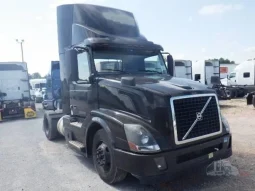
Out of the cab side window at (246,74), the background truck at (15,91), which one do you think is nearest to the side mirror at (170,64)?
the background truck at (15,91)

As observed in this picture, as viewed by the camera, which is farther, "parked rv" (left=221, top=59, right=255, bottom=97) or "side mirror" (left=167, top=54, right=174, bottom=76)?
"parked rv" (left=221, top=59, right=255, bottom=97)

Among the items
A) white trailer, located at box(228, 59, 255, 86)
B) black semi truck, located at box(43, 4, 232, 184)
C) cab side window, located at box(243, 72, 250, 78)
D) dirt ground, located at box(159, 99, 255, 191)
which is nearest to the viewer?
black semi truck, located at box(43, 4, 232, 184)

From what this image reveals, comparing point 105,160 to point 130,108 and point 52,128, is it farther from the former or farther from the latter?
point 52,128

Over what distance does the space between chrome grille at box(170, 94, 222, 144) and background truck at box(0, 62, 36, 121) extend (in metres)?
12.0

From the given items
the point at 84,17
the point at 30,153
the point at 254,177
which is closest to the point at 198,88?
the point at 254,177

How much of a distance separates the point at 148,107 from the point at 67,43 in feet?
10.9

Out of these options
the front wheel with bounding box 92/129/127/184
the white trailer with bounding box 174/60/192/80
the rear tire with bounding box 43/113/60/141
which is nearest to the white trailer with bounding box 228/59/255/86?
the white trailer with bounding box 174/60/192/80

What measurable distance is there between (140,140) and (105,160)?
105 cm

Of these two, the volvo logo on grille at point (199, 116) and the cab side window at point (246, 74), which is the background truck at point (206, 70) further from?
the volvo logo on grille at point (199, 116)

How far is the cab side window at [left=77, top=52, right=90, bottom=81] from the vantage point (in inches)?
194

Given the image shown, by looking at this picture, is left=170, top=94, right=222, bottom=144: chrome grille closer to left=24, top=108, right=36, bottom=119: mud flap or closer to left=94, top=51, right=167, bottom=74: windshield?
left=94, top=51, right=167, bottom=74: windshield

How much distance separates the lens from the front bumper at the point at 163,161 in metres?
3.60

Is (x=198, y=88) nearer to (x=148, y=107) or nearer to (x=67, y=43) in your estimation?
(x=148, y=107)

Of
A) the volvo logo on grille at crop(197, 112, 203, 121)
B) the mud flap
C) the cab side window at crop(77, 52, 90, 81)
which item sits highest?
the cab side window at crop(77, 52, 90, 81)
